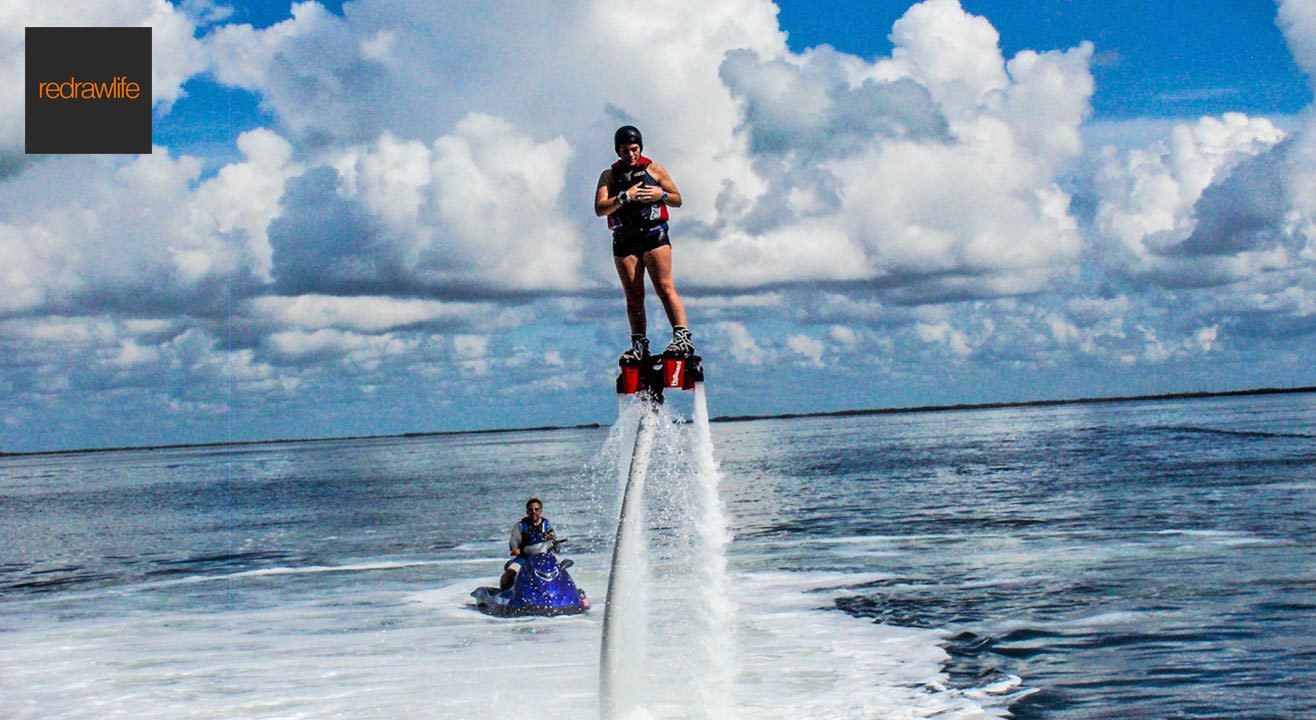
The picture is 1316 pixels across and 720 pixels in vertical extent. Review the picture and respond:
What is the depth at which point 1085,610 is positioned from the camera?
22.3 metres

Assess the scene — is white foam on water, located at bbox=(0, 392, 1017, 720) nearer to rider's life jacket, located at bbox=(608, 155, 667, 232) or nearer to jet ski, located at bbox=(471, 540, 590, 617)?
jet ski, located at bbox=(471, 540, 590, 617)

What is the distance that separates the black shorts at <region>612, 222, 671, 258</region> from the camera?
960 cm

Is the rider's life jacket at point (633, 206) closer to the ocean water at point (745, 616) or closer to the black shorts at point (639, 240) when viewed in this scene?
the black shorts at point (639, 240)

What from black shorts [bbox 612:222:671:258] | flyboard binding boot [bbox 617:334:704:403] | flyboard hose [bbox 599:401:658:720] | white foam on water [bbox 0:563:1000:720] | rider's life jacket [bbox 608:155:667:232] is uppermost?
rider's life jacket [bbox 608:155:667:232]

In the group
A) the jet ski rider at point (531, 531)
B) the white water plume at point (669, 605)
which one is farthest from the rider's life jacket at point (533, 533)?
the white water plume at point (669, 605)

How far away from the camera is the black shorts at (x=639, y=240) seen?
960 cm

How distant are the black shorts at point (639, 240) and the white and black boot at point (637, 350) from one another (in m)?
0.68

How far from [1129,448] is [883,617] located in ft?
270

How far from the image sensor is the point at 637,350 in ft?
32.1

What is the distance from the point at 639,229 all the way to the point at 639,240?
89 mm

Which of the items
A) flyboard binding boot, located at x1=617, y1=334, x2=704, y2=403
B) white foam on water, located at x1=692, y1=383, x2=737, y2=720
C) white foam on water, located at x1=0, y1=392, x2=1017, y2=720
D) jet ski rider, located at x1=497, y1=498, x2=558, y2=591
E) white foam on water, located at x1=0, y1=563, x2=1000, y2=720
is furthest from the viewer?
jet ski rider, located at x1=497, y1=498, x2=558, y2=591

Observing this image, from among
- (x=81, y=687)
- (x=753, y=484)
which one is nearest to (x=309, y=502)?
(x=753, y=484)

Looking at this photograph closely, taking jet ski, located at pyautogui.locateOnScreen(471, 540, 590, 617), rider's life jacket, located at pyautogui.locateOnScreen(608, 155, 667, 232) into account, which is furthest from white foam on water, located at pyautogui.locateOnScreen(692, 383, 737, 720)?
jet ski, located at pyautogui.locateOnScreen(471, 540, 590, 617)

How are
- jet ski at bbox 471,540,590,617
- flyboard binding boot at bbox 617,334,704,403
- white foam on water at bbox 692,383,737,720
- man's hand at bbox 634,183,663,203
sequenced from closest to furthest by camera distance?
man's hand at bbox 634,183,663,203 → flyboard binding boot at bbox 617,334,704,403 → white foam on water at bbox 692,383,737,720 → jet ski at bbox 471,540,590,617
